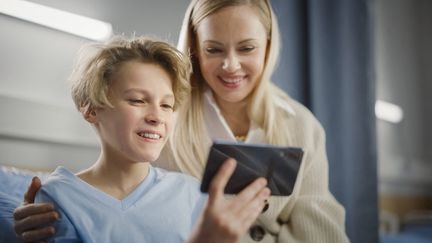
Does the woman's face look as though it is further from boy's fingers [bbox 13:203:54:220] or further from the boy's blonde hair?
boy's fingers [bbox 13:203:54:220]

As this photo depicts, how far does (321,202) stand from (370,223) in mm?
283

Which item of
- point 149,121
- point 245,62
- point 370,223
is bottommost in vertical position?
point 370,223

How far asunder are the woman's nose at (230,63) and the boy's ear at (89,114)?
0.92 ft

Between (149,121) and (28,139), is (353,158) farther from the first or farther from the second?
(28,139)

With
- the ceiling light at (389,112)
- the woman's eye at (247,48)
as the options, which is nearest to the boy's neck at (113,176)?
the woman's eye at (247,48)

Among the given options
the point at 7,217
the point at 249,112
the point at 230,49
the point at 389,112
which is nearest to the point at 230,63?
the point at 230,49

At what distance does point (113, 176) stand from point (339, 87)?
2.28 feet

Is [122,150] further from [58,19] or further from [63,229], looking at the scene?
[58,19]

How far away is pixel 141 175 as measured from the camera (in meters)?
0.76

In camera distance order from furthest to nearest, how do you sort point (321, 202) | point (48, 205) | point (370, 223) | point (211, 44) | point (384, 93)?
point (384, 93) < point (370, 223) < point (321, 202) < point (211, 44) < point (48, 205)

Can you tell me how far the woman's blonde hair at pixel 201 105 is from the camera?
2.88ft

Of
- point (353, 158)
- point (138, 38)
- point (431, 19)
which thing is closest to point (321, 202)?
point (353, 158)

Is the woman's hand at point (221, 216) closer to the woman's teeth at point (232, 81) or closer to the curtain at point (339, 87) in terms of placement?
the woman's teeth at point (232, 81)

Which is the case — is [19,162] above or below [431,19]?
below
